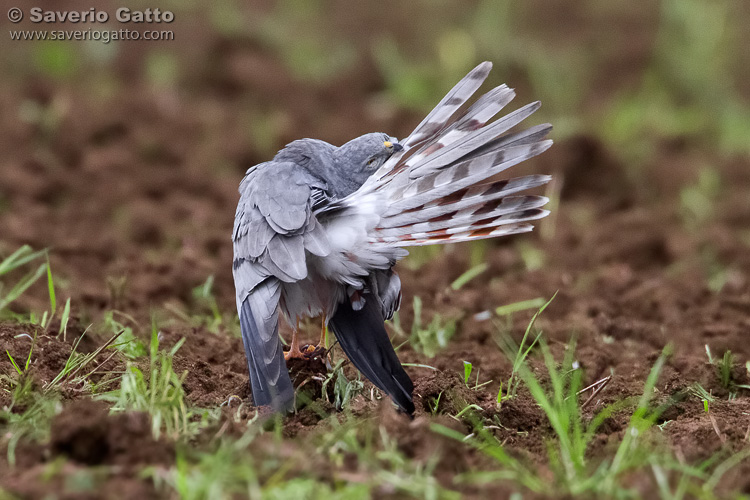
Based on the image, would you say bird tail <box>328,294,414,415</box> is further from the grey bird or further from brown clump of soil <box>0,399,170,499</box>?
brown clump of soil <box>0,399,170,499</box>

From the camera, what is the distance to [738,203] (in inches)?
258

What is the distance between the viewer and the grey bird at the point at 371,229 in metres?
3.19

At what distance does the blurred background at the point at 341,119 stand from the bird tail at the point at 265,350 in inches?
50.9

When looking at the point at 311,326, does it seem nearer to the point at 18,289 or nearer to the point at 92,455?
the point at 18,289

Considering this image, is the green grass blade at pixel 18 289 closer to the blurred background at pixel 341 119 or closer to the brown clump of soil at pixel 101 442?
the blurred background at pixel 341 119

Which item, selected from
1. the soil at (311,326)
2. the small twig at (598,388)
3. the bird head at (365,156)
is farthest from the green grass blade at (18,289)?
the small twig at (598,388)

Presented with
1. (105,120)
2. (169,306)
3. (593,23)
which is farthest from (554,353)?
(593,23)

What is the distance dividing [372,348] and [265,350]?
0.38 metres

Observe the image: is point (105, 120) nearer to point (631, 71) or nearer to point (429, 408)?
point (429, 408)

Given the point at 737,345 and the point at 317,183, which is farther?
the point at 737,345

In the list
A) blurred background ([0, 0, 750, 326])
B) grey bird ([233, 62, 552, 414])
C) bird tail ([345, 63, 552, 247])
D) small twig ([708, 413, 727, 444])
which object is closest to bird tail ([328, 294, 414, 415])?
grey bird ([233, 62, 552, 414])

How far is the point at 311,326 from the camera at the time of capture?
4.39 meters

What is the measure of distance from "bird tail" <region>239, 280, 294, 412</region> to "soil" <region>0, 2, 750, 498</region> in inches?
3.9

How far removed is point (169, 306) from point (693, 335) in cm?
245
